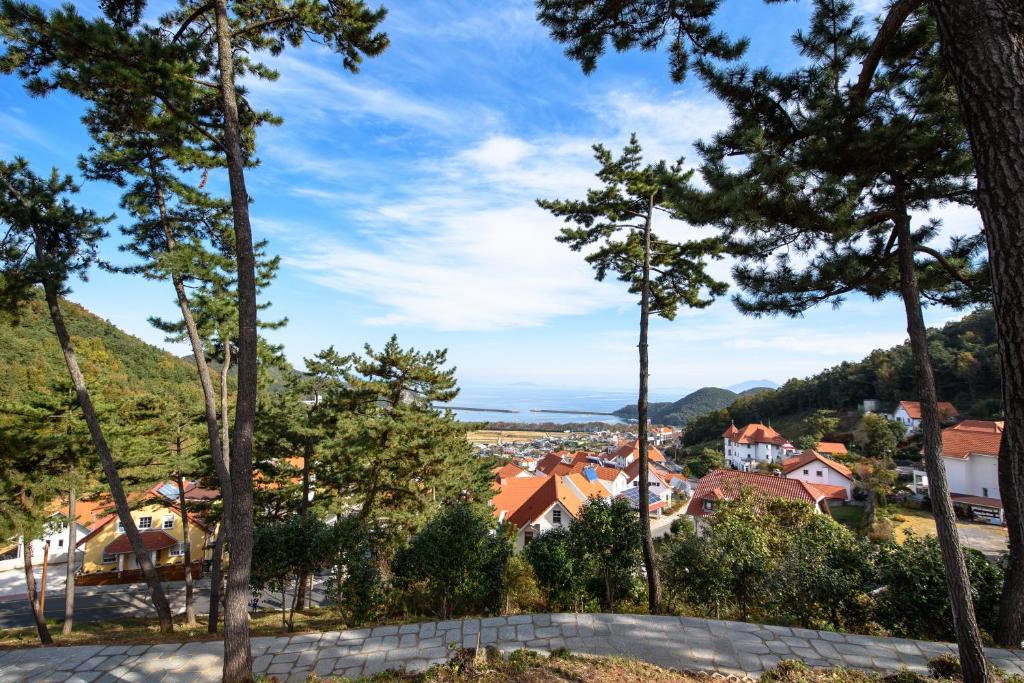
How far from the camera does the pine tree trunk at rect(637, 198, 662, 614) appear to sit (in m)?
6.89

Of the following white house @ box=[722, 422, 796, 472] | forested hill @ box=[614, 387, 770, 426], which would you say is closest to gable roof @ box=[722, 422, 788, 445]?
white house @ box=[722, 422, 796, 472]

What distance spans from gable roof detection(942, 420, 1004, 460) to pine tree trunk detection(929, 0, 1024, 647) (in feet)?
112

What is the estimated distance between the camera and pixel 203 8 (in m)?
5.26

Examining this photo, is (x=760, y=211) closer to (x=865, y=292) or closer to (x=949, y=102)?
(x=949, y=102)

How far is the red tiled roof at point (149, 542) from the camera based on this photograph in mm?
19797

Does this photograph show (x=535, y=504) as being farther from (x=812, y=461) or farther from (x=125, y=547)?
(x=812, y=461)

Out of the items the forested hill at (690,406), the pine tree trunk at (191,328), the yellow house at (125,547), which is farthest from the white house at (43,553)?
the forested hill at (690,406)

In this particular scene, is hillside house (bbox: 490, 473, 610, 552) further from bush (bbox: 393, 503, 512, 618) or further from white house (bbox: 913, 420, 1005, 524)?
white house (bbox: 913, 420, 1005, 524)

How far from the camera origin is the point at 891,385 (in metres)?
49.3

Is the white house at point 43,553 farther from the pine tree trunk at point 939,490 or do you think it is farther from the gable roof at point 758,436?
the gable roof at point 758,436

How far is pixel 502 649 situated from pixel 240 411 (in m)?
3.76

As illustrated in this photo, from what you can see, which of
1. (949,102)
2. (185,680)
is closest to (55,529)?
(185,680)

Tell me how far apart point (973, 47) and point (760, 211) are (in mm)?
1889

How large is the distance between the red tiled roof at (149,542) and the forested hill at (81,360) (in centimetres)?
672
